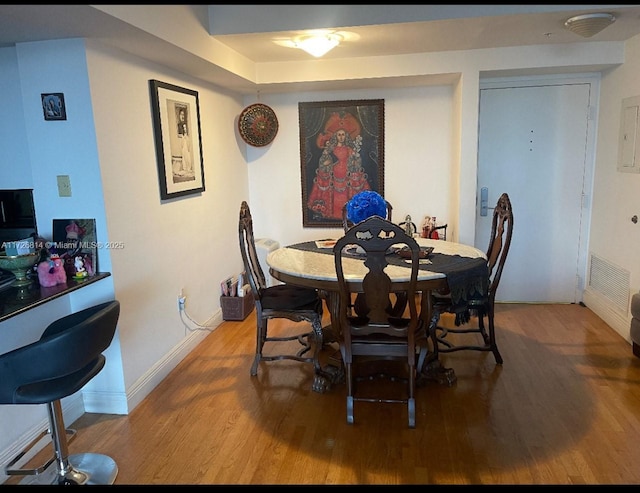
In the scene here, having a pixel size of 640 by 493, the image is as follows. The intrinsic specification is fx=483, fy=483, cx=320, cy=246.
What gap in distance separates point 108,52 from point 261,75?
1679 millimetres

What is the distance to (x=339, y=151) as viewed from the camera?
14.9ft

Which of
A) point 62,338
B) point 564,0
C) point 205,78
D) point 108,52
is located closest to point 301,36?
point 205,78

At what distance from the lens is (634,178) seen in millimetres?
3418

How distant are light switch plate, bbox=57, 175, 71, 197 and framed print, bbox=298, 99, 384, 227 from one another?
248 cm

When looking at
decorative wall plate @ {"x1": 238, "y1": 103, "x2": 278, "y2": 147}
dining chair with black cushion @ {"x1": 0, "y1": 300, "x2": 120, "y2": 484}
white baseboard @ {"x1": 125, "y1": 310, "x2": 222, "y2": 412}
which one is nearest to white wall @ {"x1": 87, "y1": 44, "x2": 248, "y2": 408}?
white baseboard @ {"x1": 125, "y1": 310, "x2": 222, "y2": 412}

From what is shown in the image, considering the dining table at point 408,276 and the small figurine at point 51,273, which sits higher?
the small figurine at point 51,273

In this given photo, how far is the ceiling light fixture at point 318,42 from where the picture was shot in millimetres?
3076

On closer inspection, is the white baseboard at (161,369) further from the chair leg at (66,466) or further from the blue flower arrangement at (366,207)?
the blue flower arrangement at (366,207)

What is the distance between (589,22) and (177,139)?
2.62m

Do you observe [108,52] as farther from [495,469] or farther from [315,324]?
[495,469]

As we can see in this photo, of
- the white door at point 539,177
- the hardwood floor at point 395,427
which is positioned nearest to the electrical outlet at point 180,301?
the hardwood floor at point 395,427

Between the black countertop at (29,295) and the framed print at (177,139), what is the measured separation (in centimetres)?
93

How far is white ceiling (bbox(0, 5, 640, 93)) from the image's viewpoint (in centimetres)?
224
